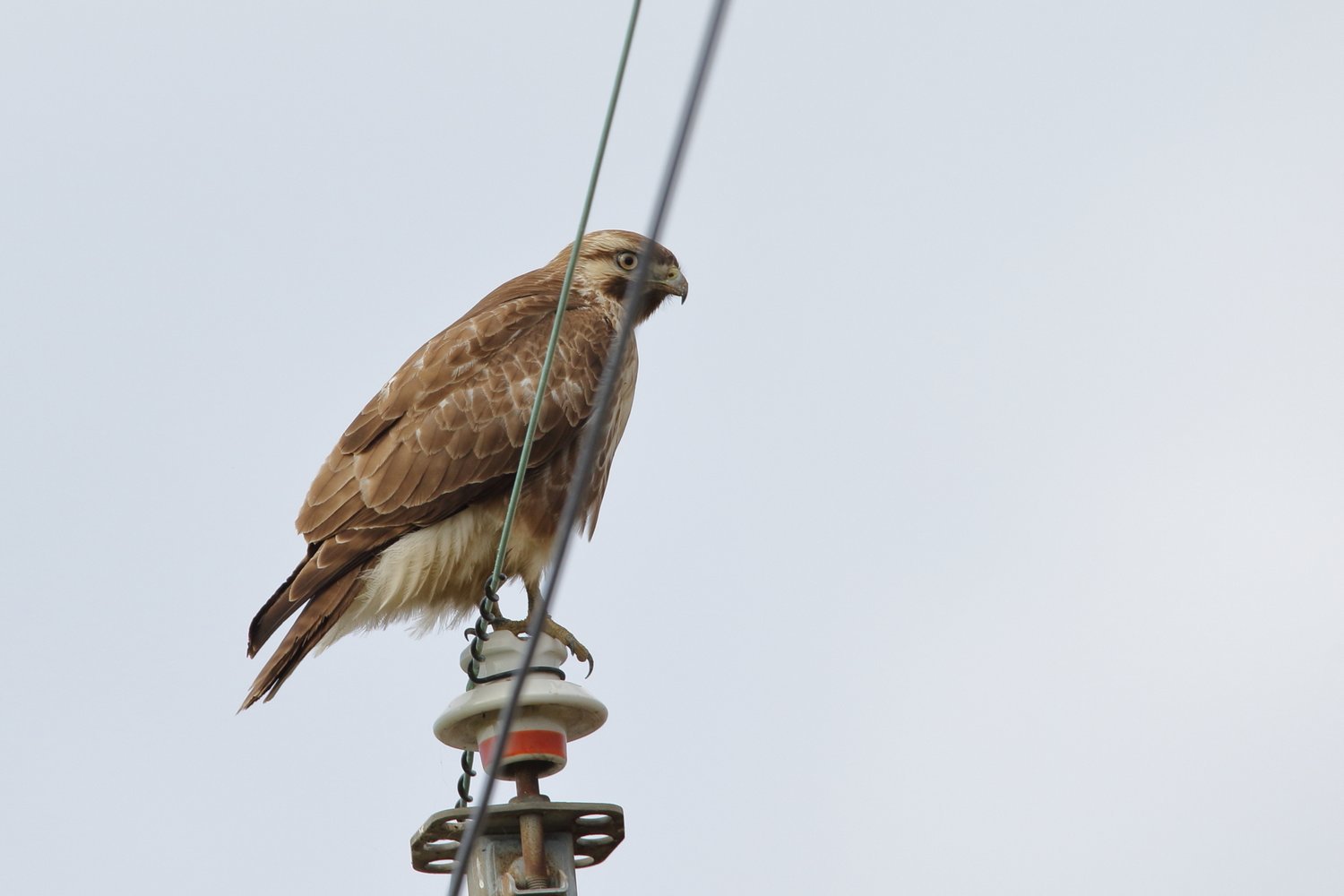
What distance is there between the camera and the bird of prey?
612 cm

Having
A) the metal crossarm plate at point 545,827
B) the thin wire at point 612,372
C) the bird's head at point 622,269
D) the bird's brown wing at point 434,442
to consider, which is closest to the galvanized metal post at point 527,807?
the metal crossarm plate at point 545,827

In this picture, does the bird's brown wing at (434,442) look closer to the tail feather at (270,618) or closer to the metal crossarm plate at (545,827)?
the tail feather at (270,618)

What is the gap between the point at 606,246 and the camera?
7.70 meters

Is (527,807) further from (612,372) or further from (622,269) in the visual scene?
(622,269)

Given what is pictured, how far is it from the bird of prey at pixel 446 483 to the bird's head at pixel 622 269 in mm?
482

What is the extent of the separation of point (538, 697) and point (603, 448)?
2319mm

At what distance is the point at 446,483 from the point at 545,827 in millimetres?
2442

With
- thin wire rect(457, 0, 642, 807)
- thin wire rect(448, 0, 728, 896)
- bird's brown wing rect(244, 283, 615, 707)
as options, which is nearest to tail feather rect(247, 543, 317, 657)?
bird's brown wing rect(244, 283, 615, 707)

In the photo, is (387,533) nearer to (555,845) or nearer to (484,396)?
(484,396)

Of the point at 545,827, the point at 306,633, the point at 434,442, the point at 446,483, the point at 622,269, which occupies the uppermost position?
the point at 622,269

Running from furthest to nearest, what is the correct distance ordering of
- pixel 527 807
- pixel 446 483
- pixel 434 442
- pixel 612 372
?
1. pixel 434 442
2. pixel 446 483
3. pixel 527 807
4. pixel 612 372

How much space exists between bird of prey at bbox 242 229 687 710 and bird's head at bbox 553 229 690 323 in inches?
19.0

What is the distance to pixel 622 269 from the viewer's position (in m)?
7.65

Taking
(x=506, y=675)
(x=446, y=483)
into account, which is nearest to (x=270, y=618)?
(x=446, y=483)
